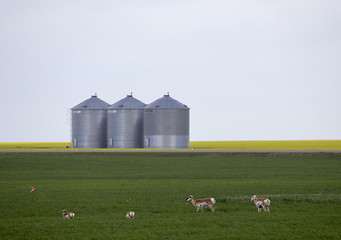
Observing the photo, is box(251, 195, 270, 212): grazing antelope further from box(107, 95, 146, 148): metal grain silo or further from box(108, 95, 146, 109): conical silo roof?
box(108, 95, 146, 109): conical silo roof

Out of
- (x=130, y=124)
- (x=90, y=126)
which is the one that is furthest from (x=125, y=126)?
(x=90, y=126)

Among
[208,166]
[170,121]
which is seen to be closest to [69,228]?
[208,166]

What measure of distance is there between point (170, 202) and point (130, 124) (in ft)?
219

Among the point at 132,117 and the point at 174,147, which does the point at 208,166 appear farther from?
the point at 132,117

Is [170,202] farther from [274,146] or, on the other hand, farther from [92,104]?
[274,146]

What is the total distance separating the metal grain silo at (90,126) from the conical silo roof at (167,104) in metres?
11.2

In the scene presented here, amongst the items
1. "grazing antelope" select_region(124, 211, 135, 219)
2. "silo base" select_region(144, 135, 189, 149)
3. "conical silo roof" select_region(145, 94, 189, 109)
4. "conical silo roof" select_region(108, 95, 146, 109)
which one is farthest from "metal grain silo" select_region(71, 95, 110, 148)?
"grazing antelope" select_region(124, 211, 135, 219)

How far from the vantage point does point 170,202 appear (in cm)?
2644

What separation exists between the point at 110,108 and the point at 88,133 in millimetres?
6858

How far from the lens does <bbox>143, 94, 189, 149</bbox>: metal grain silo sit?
88.4 meters

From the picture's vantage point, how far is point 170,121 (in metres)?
88.4

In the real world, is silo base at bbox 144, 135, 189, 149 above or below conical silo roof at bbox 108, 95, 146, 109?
below

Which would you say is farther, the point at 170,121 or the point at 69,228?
the point at 170,121

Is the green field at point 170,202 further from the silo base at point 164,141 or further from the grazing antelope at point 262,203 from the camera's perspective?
the silo base at point 164,141
